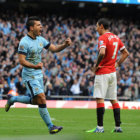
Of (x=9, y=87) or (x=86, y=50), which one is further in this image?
(x=86, y=50)

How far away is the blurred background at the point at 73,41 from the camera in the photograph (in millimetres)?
22750

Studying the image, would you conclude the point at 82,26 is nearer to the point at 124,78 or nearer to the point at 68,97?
the point at 124,78

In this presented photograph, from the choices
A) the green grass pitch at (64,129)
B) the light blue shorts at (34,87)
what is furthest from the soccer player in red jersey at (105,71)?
the light blue shorts at (34,87)

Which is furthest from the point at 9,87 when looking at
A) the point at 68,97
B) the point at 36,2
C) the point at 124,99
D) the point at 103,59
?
the point at 103,59

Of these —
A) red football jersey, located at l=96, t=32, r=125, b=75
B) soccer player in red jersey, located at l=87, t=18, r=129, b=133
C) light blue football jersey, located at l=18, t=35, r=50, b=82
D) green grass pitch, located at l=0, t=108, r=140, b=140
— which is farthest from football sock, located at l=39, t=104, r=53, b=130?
red football jersey, located at l=96, t=32, r=125, b=75

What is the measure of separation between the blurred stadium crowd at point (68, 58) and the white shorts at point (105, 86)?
42.0 feet

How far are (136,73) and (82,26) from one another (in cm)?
566

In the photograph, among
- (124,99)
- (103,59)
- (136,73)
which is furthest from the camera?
(136,73)

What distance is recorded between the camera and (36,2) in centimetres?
2983

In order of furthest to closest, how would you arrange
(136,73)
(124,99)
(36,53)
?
1. (136,73)
2. (124,99)
3. (36,53)

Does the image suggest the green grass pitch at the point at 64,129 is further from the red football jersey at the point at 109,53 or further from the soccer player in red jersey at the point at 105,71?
the red football jersey at the point at 109,53

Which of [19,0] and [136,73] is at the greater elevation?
[19,0]

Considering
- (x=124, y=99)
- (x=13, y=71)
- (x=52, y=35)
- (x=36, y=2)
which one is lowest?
(x=124, y=99)

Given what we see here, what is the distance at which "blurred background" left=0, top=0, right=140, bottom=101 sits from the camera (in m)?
22.8
